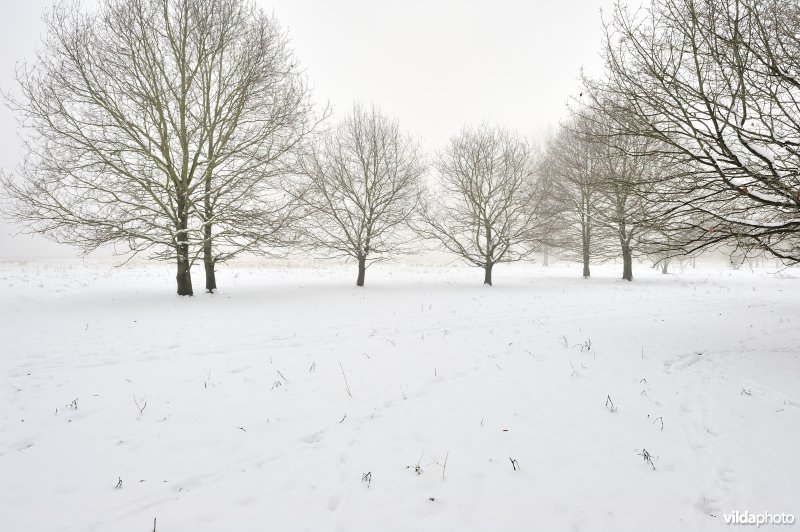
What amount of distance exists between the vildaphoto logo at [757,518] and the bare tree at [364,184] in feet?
52.2

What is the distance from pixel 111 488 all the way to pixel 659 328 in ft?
34.8

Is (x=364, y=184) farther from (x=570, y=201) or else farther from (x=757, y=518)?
(x=757, y=518)

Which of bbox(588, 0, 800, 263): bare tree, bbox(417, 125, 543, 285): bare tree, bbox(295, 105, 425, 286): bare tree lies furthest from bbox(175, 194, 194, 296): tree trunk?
bbox(588, 0, 800, 263): bare tree

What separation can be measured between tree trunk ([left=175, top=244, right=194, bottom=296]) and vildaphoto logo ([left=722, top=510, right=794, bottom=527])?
14.5 meters

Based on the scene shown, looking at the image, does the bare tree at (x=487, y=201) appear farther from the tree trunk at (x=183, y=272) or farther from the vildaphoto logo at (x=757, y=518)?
the vildaphoto logo at (x=757, y=518)

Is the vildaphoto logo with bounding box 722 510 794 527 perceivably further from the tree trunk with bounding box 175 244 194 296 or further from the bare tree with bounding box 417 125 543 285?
the bare tree with bounding box 417 125 543 285

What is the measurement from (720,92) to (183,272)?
16393 mm

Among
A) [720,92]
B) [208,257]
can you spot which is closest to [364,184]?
[208,257]

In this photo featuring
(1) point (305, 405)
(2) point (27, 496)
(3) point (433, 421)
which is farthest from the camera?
(1) point (305, 405)

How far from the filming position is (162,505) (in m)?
2.76

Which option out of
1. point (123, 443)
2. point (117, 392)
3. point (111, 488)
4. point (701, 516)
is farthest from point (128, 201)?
point (701, 516)

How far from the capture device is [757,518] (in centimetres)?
258

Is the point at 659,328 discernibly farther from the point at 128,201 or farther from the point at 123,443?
the point at 128,201

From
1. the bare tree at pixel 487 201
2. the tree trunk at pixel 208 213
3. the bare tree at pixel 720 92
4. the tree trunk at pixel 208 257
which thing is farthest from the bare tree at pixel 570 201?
the tree trunk at pixel 208 257
